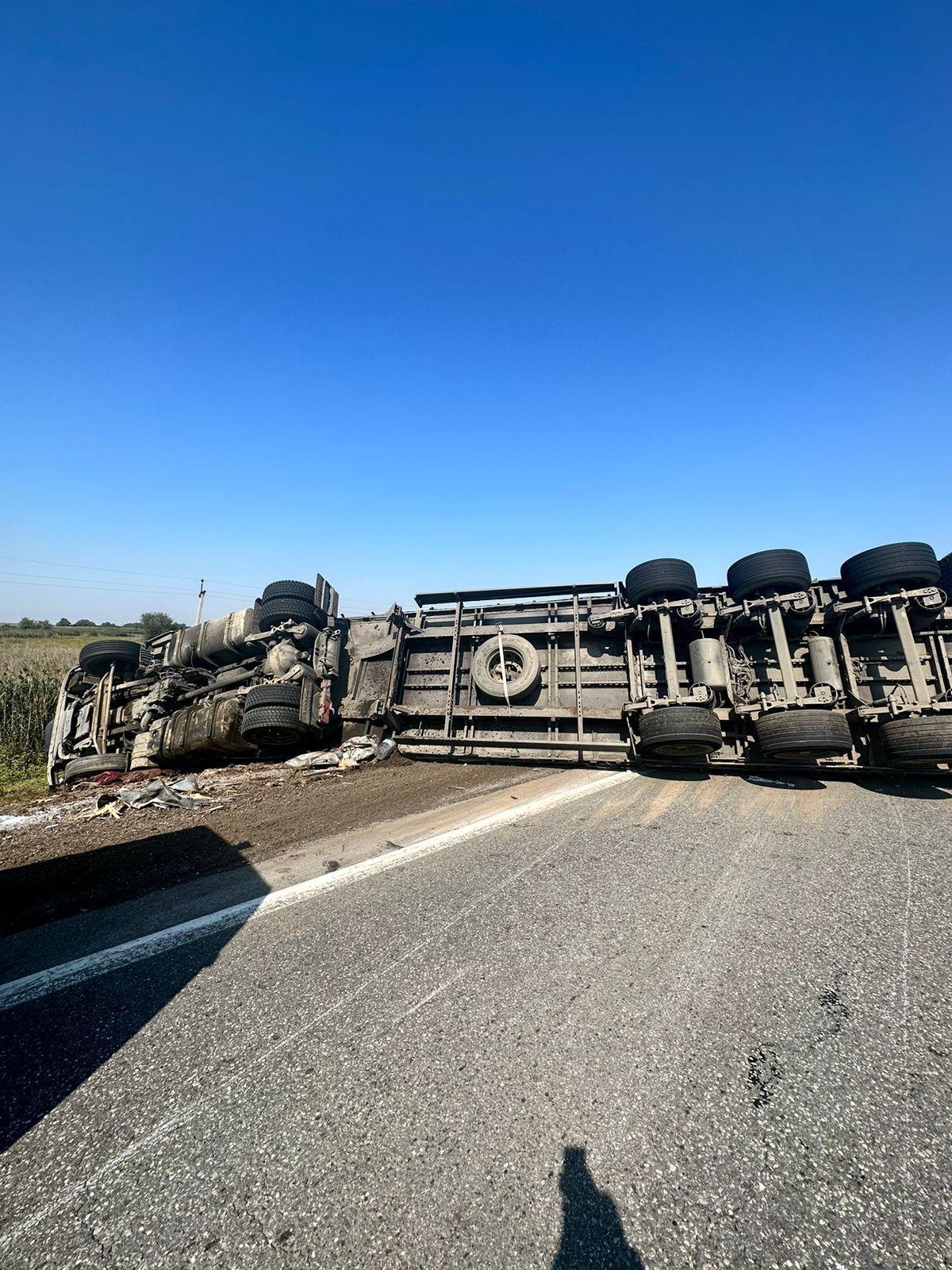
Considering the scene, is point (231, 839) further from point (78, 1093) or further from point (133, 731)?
point (133, 731)

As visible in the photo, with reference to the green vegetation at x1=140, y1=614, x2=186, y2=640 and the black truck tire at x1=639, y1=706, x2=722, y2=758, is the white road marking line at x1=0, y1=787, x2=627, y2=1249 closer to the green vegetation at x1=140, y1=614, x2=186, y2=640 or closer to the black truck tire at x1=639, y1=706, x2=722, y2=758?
the black truck tire at x1=639, y1=706, x2=722, y2=758

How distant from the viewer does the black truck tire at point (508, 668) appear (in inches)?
357

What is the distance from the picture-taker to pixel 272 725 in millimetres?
8609

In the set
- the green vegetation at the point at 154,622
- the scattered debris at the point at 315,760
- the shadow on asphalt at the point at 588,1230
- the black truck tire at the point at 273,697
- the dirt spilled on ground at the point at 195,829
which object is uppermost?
the green vegetation at the point at 154,622

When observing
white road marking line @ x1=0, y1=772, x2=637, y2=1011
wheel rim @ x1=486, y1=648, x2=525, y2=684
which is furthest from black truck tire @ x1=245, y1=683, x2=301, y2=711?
white road marking line @ x1=0, y1=772, x2=637, y2=1011

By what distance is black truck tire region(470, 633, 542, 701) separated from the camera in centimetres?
906

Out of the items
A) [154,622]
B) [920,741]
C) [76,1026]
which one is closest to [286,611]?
[76,1026]

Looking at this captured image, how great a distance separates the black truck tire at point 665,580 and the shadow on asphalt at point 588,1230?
7804 millimetres

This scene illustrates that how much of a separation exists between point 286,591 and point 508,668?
208 inches

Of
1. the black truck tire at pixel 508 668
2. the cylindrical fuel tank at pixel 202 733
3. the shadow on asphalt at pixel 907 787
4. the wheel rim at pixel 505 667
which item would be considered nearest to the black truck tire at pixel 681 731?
the shadow on asphalt at pixel 907 787

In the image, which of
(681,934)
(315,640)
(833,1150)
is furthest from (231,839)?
(315,640)

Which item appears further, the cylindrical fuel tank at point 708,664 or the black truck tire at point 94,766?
the black truck tire at point 94,766

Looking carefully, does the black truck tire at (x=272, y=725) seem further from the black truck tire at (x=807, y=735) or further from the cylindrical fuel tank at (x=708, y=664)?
the black truck tire at (x=807, y=735)

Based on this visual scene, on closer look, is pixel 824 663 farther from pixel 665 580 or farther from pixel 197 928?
pixel 197 928
